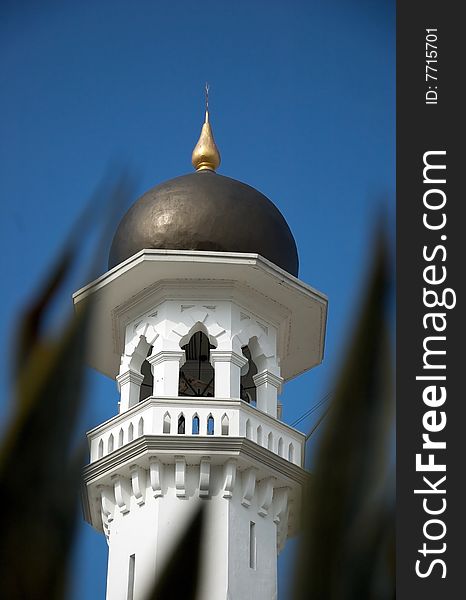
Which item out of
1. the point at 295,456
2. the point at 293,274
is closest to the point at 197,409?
the point at 295,456

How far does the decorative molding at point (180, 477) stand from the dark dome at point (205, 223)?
11.4ft

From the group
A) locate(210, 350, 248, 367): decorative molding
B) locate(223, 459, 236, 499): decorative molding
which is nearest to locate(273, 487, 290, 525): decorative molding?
locate(223, 459, 236, 499): decorative molding

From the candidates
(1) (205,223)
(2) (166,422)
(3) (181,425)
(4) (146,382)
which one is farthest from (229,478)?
(1) (205,223)

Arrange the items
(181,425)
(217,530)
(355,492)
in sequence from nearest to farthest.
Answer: (355,492)
(217,530)
(181,425)

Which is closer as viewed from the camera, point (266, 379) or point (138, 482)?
point (138, 482)

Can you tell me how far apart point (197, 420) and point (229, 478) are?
1104mm

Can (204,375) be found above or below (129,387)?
above

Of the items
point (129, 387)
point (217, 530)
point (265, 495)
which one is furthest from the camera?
point (129, 387)

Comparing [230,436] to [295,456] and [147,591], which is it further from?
[147,591]

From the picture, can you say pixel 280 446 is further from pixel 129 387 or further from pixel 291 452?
pixel 129 387

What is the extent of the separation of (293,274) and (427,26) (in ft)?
35.5

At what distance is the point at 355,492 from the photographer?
5.46ft

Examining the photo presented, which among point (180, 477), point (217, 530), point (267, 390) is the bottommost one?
point (217, 530)

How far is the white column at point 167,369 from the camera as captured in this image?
15.7 metres
